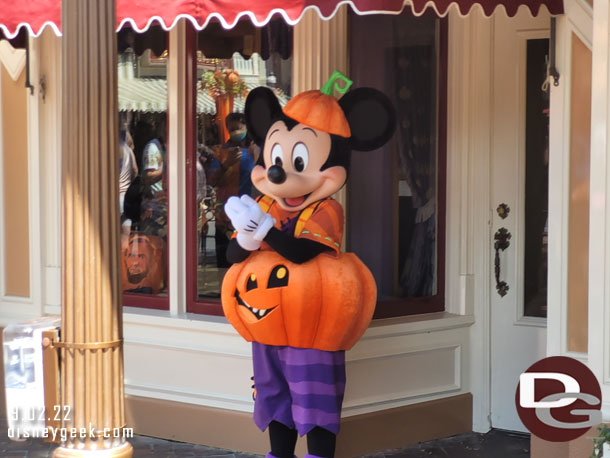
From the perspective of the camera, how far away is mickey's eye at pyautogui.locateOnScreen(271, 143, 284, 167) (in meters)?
4.88

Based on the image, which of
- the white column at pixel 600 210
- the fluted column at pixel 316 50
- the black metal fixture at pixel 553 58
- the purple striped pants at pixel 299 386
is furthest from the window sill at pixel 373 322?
the black metal fixture at pixel 553 58

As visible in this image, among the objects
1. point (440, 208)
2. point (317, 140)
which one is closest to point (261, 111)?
point (317, 140)

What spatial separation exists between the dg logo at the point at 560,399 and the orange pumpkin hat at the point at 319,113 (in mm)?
1599

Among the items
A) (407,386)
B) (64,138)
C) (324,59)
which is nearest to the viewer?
(64,138)

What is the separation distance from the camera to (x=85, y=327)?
2867 mm

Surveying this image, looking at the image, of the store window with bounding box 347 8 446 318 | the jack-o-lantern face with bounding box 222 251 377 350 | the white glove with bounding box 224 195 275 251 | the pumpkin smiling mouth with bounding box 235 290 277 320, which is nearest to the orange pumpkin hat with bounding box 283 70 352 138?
the white glove with bounding box 224 195 275 251

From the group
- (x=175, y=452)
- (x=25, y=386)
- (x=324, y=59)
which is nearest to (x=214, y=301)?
(x=175, y=452)

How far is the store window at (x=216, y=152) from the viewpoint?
5.96m

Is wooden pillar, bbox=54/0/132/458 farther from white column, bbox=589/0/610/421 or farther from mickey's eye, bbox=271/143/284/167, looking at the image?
white column, bbox=589/0/610/421

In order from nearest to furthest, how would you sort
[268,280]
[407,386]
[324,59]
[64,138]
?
[64,138]
[268,280]
[324,59]
[407,386]

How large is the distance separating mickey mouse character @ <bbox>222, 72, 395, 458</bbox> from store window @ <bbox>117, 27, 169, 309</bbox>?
144cm

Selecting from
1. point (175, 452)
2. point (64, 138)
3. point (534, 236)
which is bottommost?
point (175, 452)

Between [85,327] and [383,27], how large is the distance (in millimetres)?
3626

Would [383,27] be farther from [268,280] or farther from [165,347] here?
[165,347]
